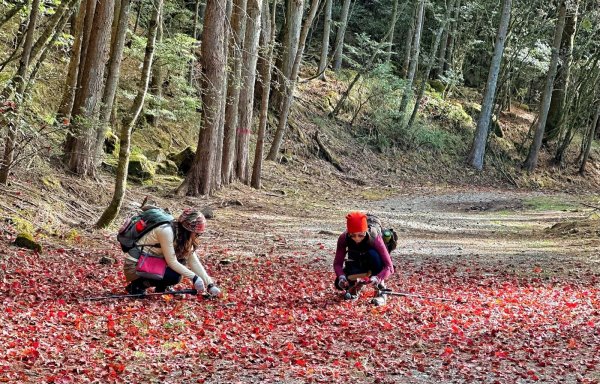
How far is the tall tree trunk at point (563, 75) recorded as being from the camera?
42.4 meters

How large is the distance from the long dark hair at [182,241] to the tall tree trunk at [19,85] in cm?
404

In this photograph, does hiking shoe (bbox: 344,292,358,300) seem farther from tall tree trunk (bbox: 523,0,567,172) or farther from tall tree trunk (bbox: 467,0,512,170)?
tall tree trunk (bbox: 523,0,567,172)

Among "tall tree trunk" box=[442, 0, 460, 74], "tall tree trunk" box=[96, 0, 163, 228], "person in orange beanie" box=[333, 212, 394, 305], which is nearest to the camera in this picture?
"person in orange beanie" box=[333, 212, 394, 305]

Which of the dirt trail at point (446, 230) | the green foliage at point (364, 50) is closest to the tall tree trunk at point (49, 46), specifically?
the dirt trail at point (446, 230)

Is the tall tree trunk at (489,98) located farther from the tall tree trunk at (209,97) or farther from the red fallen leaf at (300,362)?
the red fallen leaf at (300,362)

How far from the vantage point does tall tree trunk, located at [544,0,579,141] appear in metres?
42.4

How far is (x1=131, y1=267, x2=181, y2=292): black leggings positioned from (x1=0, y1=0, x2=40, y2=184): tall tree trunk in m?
3.82

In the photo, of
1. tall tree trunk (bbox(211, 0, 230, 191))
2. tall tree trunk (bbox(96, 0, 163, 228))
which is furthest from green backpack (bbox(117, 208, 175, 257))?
tall tree trunk (bbox(211, 0, 230, 191))

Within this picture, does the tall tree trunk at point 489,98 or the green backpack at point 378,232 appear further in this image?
the tall tree trunk at point 489,98

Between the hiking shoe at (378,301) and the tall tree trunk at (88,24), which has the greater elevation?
the tall tree trunk at (88,24)

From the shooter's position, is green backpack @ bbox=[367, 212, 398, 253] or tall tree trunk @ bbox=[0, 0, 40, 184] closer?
green backpack @ bbox=[367, 212, 398, 253]

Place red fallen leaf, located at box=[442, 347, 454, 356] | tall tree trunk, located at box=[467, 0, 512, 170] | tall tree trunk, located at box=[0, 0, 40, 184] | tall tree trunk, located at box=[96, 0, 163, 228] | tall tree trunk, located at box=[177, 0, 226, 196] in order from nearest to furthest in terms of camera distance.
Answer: red fallen leaf, located at box=[442, 347, 454, 356] → tall tree trunk, located at box=[0, 0, 40, 184] → tall tree trunk, located at box=[96, 0, 163, 228] → tall tree trunk, located at box=[177, 0, 226, 196] → tall tree trunk, located at box=[467, 0, 512, 170]

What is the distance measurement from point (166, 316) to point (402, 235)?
1163 cm

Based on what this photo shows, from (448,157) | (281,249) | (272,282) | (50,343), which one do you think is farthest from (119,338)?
(448,157)
